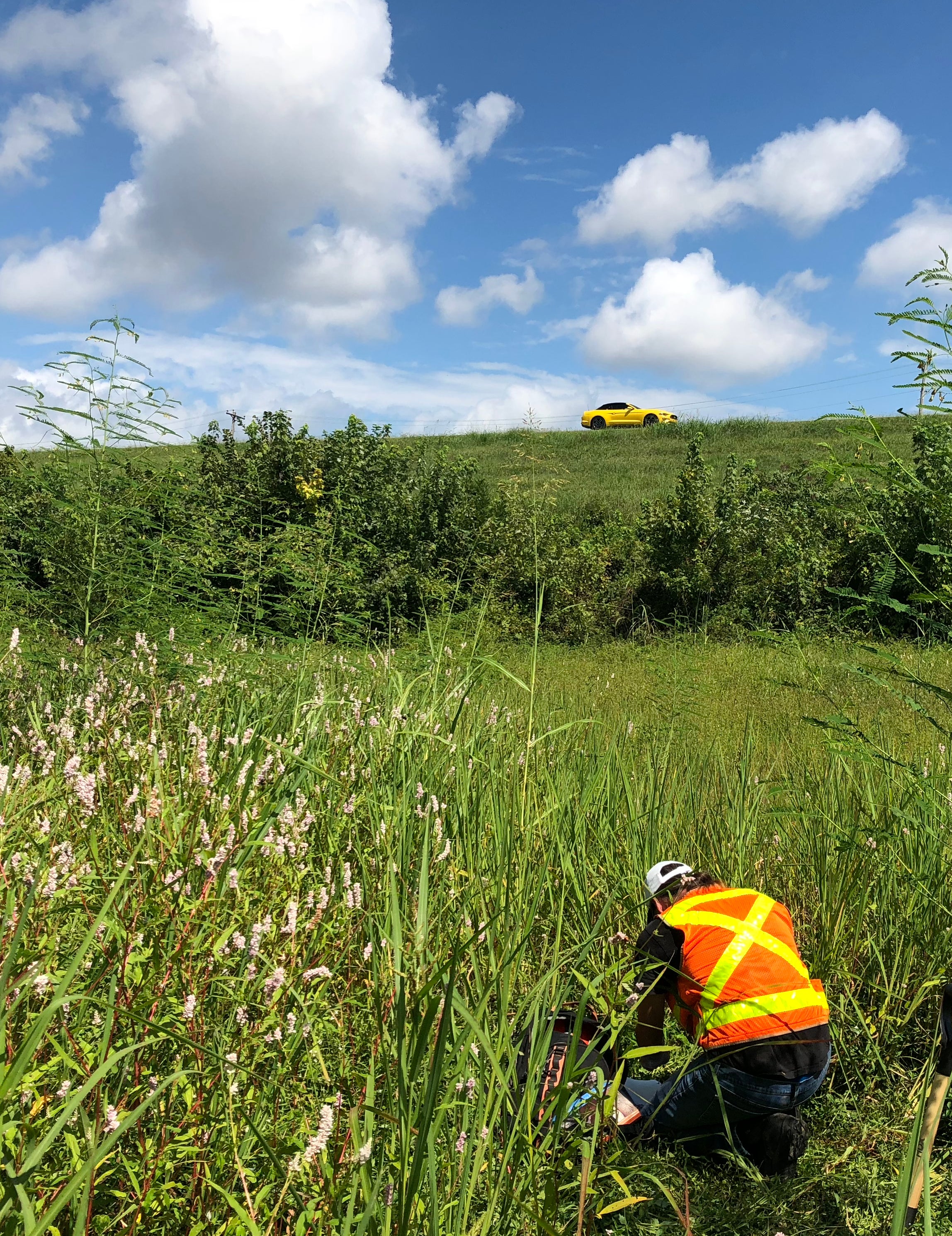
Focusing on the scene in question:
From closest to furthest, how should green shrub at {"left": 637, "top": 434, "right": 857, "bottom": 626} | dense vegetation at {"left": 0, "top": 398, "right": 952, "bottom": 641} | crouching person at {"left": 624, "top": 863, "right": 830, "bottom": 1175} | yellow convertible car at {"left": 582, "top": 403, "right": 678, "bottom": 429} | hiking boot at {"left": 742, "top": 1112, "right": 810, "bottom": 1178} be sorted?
hiking boot at {"left": 742, "top": 1112, "right": 810, "bottom": 1178}, crouching person at {"left": 624, "top": 863, "right": 830, "bottom": 1175}, dense vegetation at {"left": 0, "top": 398, "right": 952, "bottom": 641}, green shrub at {"left": 637, "top": 434, "right": 857, "bottom": 626}, yellow convertible car at {"left": 582, "top": 403, "right": 678, "bottom": 429}

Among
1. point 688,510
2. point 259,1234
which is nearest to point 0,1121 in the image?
point 259,1234

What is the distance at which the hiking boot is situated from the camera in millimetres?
2488

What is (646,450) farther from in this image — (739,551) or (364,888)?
(364,888)

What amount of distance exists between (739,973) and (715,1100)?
412mm

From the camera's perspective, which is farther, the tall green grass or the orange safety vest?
the orange safety vest

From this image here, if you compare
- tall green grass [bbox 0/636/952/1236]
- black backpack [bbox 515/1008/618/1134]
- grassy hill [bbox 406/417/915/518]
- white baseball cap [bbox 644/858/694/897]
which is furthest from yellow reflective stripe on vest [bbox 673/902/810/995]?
grassy hill [bbox 406/417/915/518]

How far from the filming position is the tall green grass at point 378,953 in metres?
1.45

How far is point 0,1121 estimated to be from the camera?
1.32 metres

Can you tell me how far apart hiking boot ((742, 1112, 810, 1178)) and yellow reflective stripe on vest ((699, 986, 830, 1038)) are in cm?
28

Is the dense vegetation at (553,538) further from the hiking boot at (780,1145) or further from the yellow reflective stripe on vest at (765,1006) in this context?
the hiking boot at (780,1145)

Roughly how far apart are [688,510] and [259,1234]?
13844mm

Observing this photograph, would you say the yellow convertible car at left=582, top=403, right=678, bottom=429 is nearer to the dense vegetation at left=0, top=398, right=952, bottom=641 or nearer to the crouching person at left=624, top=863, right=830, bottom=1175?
the dense vegetation at left=0, top=398, right=952, bottom=641

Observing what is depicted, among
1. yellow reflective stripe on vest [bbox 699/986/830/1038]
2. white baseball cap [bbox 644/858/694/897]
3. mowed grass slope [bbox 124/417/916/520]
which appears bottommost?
yellow reflective stripe on vest [bbox 699/986/830/1038]

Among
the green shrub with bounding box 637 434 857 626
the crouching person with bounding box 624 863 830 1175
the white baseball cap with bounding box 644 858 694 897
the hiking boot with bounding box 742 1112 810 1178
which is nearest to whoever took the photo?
the hiking boot with bounding box 742 1112 810 1178
